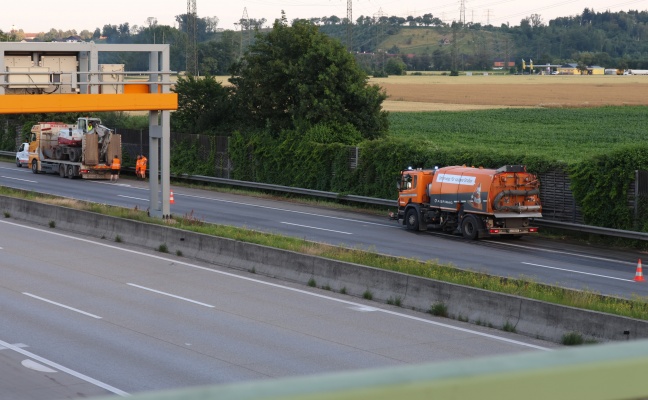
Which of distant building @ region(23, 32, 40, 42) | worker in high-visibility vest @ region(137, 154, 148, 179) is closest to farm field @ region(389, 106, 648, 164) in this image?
worker in high-visibility vest @ region(137, 154, 148, 179)

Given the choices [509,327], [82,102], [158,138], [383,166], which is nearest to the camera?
[509,327]

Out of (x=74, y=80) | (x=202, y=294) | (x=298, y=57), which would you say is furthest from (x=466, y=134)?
(x=202, y=294)

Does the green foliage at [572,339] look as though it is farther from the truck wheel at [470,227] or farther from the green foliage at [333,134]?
the green foliage at [333,134]

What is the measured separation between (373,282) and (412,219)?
46.8ft

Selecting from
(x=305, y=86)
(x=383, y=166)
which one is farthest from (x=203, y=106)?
(x=383, y=166)

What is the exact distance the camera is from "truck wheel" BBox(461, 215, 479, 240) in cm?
3312

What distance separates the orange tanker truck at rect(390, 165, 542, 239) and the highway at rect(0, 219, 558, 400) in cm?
1041

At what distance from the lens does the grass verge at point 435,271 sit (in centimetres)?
1806

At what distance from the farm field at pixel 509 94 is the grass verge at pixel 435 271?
62.7 meters

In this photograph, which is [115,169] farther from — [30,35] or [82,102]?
[30,35]

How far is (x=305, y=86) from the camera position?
5253cm

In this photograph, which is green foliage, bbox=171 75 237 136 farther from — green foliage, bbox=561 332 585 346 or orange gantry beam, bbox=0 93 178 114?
green foliage, bbox=561 332 585 346

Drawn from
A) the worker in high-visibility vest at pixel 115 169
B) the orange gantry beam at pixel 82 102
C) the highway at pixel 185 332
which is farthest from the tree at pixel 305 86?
the highway at pixel 185 332

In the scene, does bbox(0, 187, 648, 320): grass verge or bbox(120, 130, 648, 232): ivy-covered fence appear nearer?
bbox(0, 187, 648, 320): grass verge
